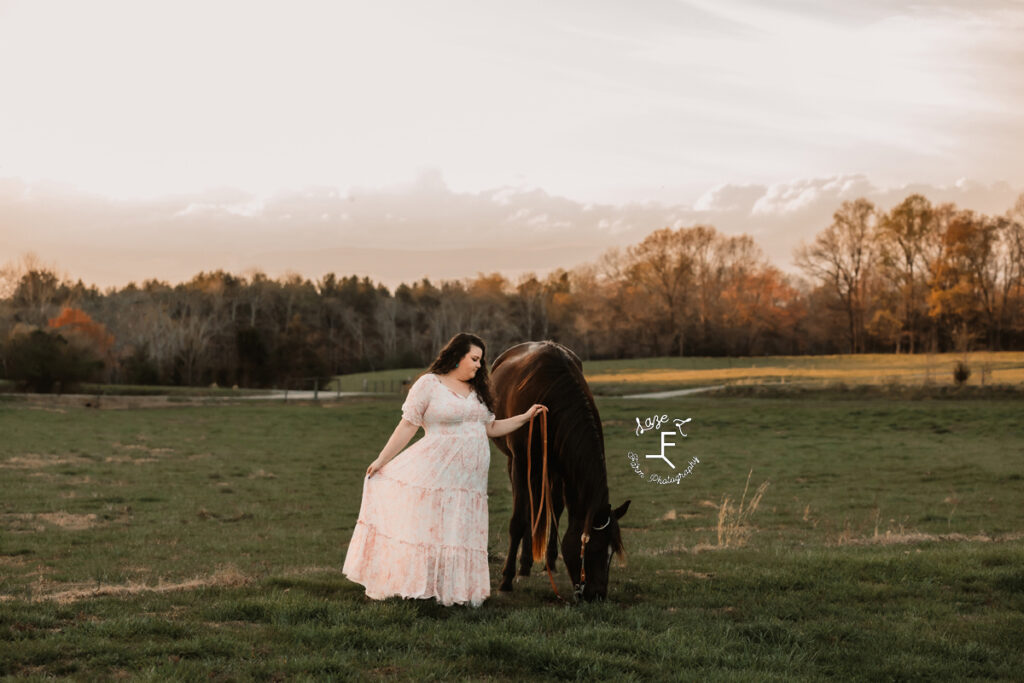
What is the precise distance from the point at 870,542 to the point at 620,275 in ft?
227

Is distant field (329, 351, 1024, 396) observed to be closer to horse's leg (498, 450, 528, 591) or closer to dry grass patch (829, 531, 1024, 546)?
dry grass patch (829, 531, 1024, 546)

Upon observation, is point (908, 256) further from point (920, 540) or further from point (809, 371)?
point (920, 540)

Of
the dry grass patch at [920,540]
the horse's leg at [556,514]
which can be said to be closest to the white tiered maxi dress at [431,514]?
the horse's leg at [556,514]

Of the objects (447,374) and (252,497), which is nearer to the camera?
(447,374)

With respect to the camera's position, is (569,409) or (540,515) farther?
(540,515)

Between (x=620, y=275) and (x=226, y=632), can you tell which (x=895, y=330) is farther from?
(x=226, y=632)

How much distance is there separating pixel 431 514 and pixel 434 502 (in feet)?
0.30

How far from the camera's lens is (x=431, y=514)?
6227 mm

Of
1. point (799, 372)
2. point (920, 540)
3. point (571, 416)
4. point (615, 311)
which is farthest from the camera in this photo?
point (615, 311)

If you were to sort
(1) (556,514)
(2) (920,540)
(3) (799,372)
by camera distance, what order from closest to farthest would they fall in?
1. (1) (556,514)
2. (2) (920,540)
3. (3) (799,372)

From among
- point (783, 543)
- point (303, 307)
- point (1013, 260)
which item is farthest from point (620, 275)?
point (783, 543)

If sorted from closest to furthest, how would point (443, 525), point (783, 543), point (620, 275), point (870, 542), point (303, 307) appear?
point (443, 525) → point (870, 542) → point (783, 543) → point (620, 275) → point (303, 307)

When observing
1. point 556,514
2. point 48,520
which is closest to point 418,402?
point 556,514

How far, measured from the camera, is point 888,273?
227ft
